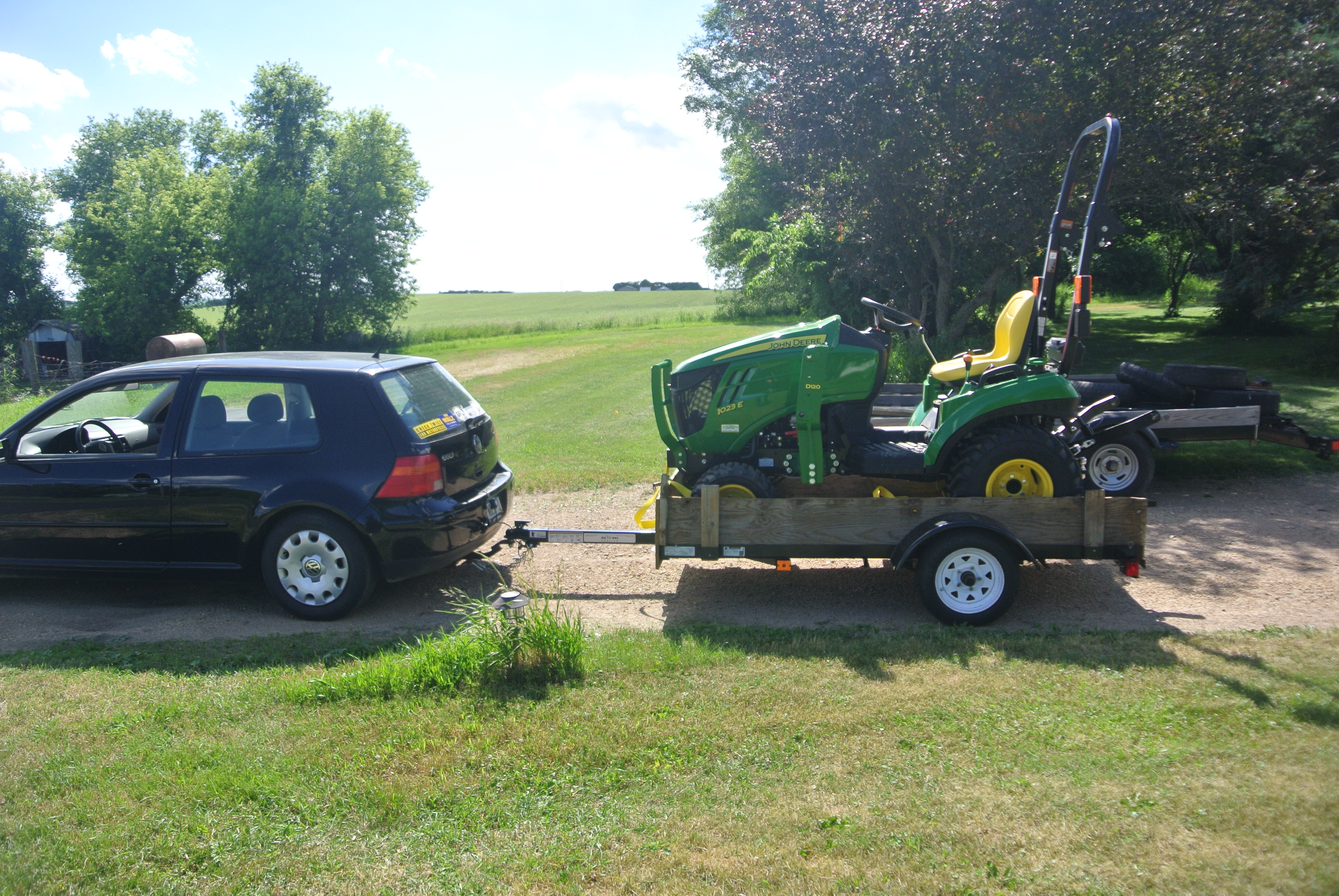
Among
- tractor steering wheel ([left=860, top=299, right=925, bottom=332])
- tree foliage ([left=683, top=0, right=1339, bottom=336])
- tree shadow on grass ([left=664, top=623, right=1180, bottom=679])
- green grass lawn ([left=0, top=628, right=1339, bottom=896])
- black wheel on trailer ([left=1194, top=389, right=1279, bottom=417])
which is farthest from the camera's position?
tree foliage ([left=683, top=0, right=1339, bottom=336])

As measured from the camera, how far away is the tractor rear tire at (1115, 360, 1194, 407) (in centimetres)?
958

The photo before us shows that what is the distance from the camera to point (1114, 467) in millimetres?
8969

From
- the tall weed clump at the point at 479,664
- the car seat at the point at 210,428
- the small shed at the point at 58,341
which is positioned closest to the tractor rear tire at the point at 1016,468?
the tall weed clump at the point at 479,664

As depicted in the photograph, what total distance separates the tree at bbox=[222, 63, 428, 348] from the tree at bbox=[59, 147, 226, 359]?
1.72 m

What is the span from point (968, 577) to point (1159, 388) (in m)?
5.24

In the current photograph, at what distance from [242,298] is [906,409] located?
134ft

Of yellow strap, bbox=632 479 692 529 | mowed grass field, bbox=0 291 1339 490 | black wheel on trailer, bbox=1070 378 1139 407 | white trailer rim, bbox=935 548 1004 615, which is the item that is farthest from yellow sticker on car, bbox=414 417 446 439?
black wheel on trailer, bbox=1070 378 1139 407

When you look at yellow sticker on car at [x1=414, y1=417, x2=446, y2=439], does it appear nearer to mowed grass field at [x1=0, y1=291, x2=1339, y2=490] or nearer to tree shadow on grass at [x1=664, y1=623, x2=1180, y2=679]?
tree shadow on grass at [x1=664, y1=623, x2=1180, y2=679]

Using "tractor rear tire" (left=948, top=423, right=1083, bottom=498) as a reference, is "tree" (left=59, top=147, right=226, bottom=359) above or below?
above

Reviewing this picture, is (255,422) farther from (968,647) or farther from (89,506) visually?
(968,647)

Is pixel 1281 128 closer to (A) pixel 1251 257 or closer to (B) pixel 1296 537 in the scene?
(A) pixel 1251 257

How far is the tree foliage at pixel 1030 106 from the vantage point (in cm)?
1337

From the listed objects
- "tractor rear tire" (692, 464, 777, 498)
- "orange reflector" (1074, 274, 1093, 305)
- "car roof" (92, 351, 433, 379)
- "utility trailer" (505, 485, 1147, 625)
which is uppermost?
"orange reflector" (1074, 274, 1093, 305)

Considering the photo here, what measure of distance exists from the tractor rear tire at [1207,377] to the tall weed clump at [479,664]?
7.67 meters
